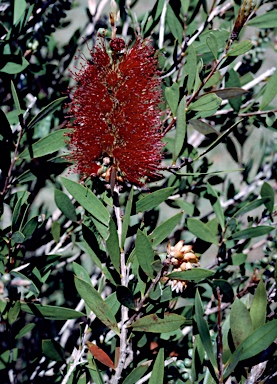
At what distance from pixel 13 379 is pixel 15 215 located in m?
0.36

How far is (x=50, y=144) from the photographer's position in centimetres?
91

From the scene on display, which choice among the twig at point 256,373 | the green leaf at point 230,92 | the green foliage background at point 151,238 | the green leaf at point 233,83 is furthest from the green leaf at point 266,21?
the twig at point 256,373

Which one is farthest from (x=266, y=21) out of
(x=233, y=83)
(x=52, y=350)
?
(x=52, y=350)

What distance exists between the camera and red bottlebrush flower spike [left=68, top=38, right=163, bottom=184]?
0.80 m

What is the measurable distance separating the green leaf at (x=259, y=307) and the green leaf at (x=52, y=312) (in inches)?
11.5

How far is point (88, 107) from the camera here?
819 mm

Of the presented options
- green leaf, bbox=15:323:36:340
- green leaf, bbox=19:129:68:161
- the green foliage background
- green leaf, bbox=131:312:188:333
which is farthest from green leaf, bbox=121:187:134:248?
green leaf, bbox=15:323:36:340

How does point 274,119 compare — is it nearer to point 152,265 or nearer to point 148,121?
point 148,121

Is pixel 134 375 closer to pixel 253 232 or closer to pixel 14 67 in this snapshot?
pixel 253 232

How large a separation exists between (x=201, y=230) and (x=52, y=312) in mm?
336

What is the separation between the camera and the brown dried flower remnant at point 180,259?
0.71 metres

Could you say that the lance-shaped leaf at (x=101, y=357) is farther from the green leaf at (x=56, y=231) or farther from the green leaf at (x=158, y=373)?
the green leaf at (x=56, y=231)

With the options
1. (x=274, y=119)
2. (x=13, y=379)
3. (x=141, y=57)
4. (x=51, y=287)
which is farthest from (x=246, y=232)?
(x=51, y=287)

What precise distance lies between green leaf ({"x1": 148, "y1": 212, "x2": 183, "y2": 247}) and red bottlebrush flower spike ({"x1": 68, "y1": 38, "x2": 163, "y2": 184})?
0.09 m
